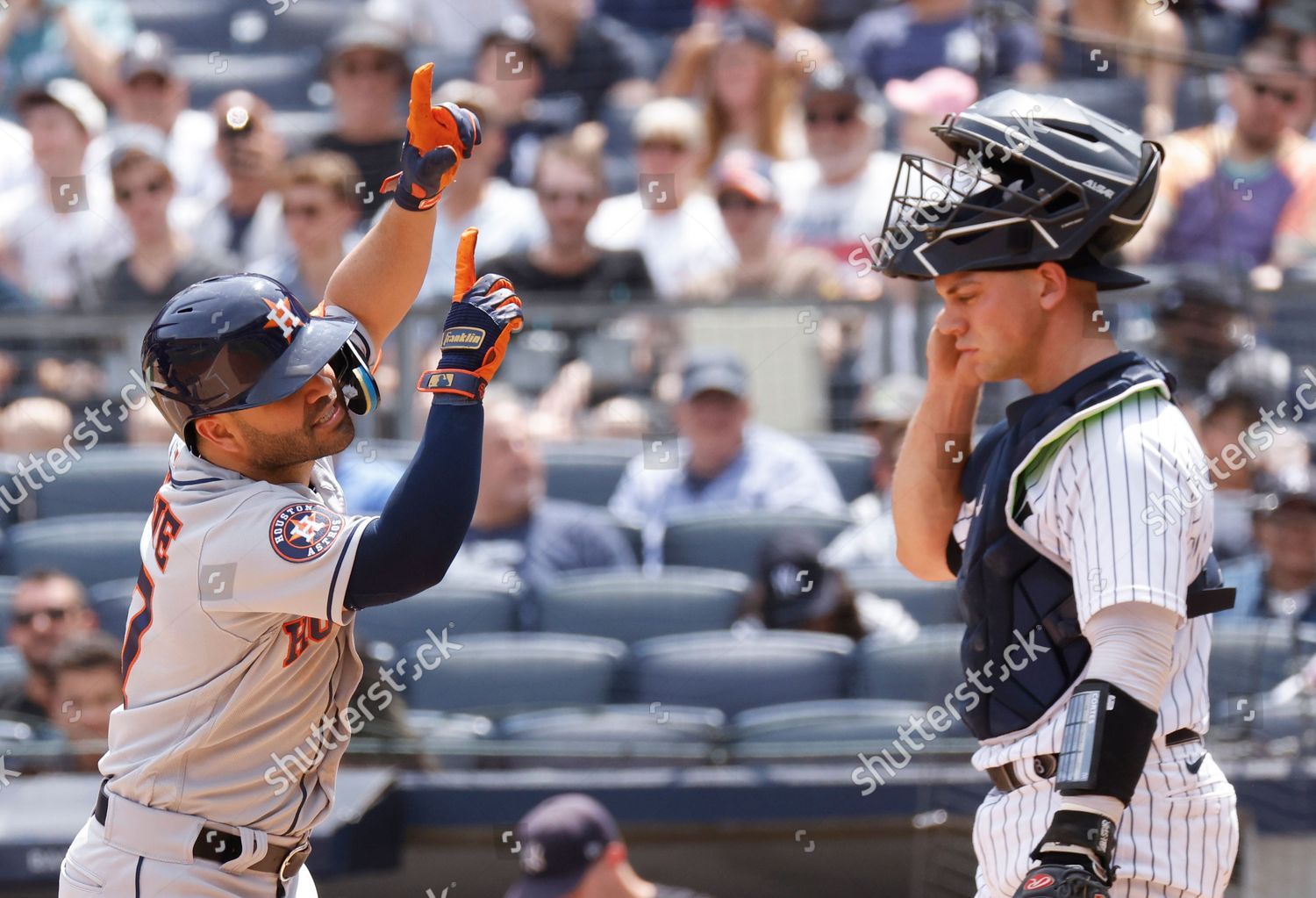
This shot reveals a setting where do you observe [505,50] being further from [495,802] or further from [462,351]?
[462,351]

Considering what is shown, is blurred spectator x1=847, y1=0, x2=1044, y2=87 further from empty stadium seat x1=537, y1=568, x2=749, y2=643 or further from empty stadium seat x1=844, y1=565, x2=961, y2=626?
empty stadium seat x1=537, y1=568, x2=749, y2=643

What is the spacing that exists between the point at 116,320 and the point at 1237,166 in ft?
12.1

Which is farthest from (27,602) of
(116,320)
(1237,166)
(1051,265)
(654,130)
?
(1237,166)

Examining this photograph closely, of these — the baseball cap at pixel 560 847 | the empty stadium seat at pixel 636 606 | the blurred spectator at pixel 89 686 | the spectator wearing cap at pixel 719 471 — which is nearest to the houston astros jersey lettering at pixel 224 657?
the baseball cap at pixel 560 847

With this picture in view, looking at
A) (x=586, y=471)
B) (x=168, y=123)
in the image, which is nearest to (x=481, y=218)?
(x=586, y=471)

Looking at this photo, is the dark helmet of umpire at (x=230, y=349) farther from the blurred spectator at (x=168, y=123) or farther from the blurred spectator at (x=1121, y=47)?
the blurred spectator at (x=168, y=123)

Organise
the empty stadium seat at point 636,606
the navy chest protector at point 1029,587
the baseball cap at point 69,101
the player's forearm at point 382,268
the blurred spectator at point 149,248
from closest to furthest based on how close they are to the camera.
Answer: the navy chest protector at point 1029,587, the player's forearm at point 382,268, the empty stadium seat at point 636,606, the blurred spectator at point 149,248, the baseball cap at point 69,101

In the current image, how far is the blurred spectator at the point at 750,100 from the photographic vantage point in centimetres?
602

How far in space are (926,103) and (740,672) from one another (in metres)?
2.33

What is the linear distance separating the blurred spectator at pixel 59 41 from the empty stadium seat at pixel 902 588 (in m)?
4.23

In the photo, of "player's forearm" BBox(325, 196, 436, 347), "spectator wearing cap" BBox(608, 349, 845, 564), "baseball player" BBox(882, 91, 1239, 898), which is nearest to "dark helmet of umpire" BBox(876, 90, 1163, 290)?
"baseball player" BBox(882, 91, 1239, 898)

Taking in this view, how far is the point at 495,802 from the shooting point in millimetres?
4137

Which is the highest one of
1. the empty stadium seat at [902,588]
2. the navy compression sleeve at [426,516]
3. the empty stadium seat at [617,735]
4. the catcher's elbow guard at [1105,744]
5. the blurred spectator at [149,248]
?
the blurred spectator at [149,248]

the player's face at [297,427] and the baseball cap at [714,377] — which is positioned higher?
the baseball cap at [714,377]
